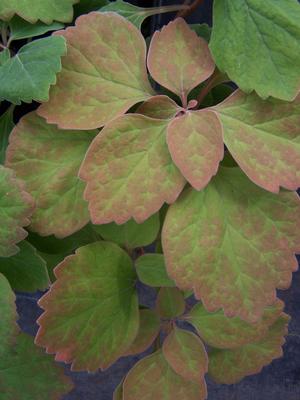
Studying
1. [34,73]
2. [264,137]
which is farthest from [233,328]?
[34,73]

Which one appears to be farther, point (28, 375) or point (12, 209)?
point (28, 375)

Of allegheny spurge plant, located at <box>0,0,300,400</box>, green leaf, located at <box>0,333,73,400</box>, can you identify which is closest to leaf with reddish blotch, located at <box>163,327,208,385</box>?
allegheny spurge plant, located at <box>0,0,300,400</box>

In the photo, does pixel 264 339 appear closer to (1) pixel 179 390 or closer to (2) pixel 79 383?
(1) pixel 179 390

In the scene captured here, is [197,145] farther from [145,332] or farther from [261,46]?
[145,332]

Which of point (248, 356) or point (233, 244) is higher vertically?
point (233, 244)

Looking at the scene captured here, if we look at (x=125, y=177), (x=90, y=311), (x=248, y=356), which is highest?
(x=125, y=177)

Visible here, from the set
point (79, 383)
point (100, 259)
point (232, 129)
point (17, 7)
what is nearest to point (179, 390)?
point (100, 259)
